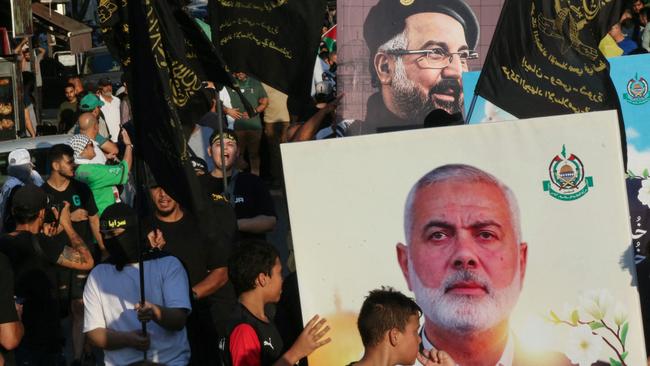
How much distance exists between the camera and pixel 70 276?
8734mm

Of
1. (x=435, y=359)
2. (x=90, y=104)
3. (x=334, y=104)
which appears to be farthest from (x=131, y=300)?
(x=90, y=104)

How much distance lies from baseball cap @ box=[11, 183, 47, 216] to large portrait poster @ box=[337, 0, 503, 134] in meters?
2.16

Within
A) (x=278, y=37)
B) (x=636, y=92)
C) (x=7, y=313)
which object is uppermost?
(x=278, y=37)

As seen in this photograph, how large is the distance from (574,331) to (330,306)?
102 cm

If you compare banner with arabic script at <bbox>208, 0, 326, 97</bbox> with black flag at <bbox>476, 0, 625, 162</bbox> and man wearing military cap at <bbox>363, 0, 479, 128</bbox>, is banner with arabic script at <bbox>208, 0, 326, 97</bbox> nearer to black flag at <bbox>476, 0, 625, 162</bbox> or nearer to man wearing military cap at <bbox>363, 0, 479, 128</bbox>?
man wearing military cap at <bbox>363, 0, 479, 128</bbox>

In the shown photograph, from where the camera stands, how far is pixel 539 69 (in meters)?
6.68

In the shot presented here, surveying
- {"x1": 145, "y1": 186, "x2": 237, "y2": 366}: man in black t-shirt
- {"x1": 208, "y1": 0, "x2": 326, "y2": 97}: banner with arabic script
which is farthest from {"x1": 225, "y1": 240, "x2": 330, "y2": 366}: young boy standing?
{"x1": 208, "y1": 0, "x2": 326, "y2": 97}: banner with arabic script

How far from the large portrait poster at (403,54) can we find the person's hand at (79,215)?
7.58 ft

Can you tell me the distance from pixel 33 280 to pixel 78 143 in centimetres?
403

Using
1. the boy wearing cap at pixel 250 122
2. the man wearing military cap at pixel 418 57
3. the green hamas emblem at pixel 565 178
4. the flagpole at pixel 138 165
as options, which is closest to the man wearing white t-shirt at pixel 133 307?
the flagpole at pixel 138 165

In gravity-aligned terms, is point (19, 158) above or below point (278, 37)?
below

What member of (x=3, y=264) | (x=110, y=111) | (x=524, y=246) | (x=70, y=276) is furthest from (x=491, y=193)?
(x=110, y=111)

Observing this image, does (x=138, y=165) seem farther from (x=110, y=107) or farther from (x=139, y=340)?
(x=110, y=107)

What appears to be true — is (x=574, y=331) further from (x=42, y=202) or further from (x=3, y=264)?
(x=42, y=202)
